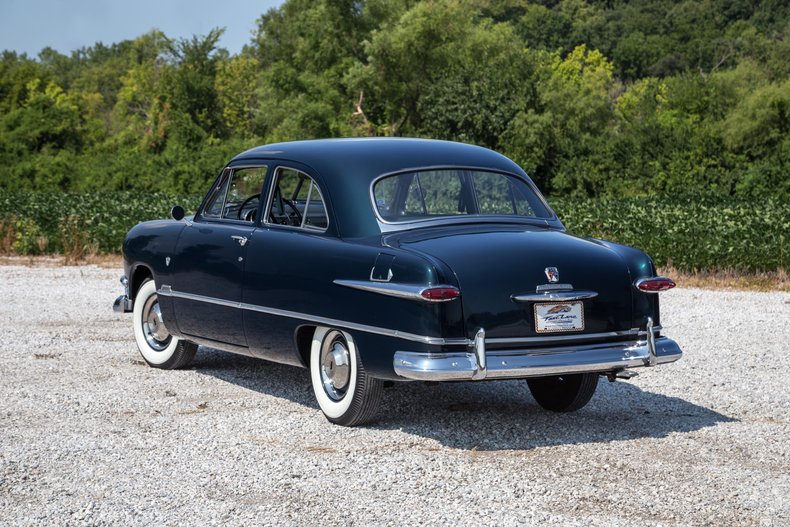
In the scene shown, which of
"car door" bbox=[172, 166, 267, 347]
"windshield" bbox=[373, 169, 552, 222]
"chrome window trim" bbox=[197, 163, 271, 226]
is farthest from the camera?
"chrome window trim" bbox=[197, 163, 271, 226]

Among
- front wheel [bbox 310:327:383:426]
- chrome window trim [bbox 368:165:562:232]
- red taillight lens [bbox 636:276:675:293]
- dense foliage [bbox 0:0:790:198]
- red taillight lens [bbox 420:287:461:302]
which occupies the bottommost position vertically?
front wheel [bbox 310:327:383:426]

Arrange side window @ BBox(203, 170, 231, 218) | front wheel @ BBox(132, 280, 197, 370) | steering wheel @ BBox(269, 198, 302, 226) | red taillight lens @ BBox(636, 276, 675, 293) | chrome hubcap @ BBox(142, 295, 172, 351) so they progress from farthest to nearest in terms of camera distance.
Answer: chrome hubcap @ BBox(142, 295, 172, 351), front wheel @ BBox(132, 280, 197, 370), side window @ BBox(203, 170, 231, 218), steering wheel @ BBox(269, 198, 302, 226), red taillight lens @ BBox(636, 276, 675, 293)

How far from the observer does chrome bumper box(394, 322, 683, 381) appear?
666 cm

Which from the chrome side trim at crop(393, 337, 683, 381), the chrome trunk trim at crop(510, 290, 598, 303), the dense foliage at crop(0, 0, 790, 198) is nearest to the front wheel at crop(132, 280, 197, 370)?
the chrome side trim at crop(393, 337, 683, 381)

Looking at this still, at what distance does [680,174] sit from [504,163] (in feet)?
124

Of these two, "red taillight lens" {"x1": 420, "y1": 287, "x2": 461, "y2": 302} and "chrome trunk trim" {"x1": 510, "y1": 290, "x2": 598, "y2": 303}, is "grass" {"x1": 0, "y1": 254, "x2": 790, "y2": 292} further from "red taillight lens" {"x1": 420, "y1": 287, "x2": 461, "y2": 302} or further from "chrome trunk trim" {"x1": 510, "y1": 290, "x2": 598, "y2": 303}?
"red taillight lens" {"x1": 420, "y1": 287, "x2": 461, "y2": 302}

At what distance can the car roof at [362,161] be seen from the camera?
24.9 feet

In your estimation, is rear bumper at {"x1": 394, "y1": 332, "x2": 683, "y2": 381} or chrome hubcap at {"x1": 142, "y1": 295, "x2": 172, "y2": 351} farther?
chrome hubcap at {"x1": 142, "y1": 295, "x2": 172, "y2": 351}

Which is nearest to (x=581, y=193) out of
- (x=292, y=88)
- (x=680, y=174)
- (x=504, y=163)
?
(x=680, y=174)

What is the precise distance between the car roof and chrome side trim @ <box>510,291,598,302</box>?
112cm

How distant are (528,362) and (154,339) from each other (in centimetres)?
435

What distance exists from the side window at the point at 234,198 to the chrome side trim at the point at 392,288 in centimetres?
185

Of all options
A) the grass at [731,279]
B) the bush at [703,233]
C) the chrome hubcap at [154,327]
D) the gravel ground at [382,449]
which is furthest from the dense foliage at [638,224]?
the chrome hubcap at [154,327]

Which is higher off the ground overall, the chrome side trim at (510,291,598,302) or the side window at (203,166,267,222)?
the side window at (203,166,267,222)
